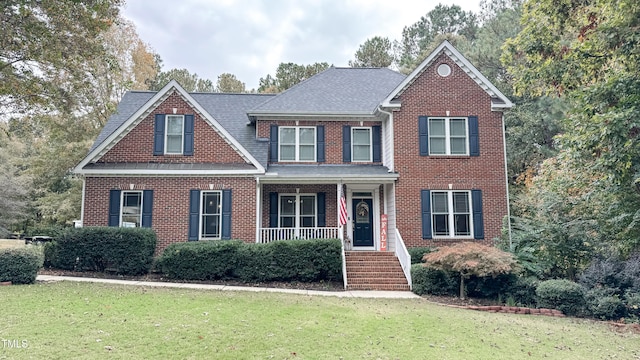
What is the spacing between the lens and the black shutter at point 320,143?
16.2 meters

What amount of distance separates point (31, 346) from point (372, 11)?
29.9 meters

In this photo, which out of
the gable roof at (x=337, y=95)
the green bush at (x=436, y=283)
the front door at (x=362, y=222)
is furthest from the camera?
the gable roof at (x=337, y=95)

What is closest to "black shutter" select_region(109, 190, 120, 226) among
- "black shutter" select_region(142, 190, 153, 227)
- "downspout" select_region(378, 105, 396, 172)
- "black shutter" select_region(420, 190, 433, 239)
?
"black shutter" select_region(142, 190, 153, 227)

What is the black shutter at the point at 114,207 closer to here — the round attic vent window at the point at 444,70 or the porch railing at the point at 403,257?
the porch railing at the point at 403,257

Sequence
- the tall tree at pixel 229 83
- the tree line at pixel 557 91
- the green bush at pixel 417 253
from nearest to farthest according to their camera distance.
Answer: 1. the tree line at pixel 557 91
2. the green bush at pixel 417 253
3. the tall tree at pixel 229 83

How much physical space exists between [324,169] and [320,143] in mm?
1266

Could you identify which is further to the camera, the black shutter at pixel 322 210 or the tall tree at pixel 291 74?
the tall tree at pixel 291 74

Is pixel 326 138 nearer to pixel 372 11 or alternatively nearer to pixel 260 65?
pixel 372 11

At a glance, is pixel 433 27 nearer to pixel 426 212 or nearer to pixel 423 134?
pixel 423 134

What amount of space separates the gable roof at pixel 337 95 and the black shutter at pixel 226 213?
3.43 m

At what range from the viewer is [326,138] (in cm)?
1634

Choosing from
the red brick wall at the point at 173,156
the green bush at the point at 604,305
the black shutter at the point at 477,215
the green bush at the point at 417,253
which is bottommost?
the green bush at the point at 604,305

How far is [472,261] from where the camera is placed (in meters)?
11.0

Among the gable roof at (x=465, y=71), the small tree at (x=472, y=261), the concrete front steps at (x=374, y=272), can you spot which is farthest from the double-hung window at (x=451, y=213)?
the gable roof at (x=465, y=71)
